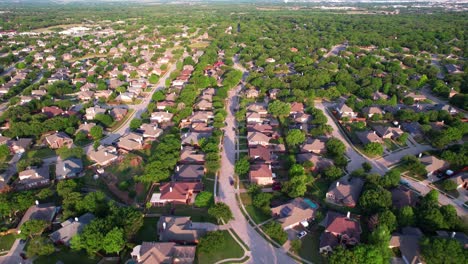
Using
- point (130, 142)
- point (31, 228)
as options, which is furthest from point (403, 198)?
point (31, 228)

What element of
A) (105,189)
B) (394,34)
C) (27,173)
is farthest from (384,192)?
(394,34)

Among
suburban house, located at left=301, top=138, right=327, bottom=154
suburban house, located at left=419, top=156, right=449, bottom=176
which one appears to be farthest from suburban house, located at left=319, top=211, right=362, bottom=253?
suburban house, located at left=419, top=156, right=449, bottom=176

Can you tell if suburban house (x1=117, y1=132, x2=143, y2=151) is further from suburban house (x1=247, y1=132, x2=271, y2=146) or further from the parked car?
the parked car

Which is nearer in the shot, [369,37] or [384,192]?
[384,192]

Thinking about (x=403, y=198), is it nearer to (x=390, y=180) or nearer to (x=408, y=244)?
(x=390, y=180)

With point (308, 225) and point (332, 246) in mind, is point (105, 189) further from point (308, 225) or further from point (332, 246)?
point (332, 246)

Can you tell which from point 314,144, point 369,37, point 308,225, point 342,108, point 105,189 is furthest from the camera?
point 369,37

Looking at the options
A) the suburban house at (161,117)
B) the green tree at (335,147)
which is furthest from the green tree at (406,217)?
the suburban house at (161,117)
